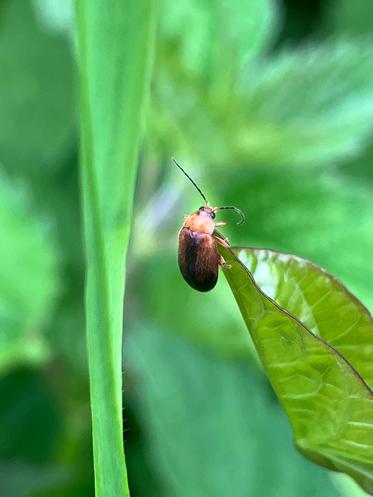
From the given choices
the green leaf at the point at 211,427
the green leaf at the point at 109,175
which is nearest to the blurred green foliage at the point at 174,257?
the green leaf at the point at 211,427

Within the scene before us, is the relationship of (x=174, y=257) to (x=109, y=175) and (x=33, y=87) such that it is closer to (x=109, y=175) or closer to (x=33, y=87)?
(x=33, y=87)

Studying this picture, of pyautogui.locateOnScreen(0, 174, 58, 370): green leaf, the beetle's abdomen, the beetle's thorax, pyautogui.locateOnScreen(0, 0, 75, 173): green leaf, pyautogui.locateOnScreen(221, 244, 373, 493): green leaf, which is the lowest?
pyautogui.locateOnScreen(221, 244, 373, 493): green leaf

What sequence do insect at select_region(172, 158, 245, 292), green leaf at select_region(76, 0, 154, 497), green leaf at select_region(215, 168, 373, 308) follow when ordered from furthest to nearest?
green leaf at select_region(215, 168, 373, 308) < insect at select_region(172, 158, 245, 292) < green leaf at select_region(76, 0, 154, 497)

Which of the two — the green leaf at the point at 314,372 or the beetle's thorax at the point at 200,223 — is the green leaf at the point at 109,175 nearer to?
the green leaf at the point at 314,372

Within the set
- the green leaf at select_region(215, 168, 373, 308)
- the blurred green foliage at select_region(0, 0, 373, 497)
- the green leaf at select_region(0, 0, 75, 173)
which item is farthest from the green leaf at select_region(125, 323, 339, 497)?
the green leaf at select_region(0, 0, 75, 173)

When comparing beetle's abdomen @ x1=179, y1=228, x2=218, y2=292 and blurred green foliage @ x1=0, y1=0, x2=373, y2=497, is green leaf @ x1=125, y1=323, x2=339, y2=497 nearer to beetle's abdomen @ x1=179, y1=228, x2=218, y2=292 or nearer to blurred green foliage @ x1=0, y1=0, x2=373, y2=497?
blurred green foliage @ x1=0, y1=0, x2=373, y2=497

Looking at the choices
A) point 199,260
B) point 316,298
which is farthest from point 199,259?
point 316,298
